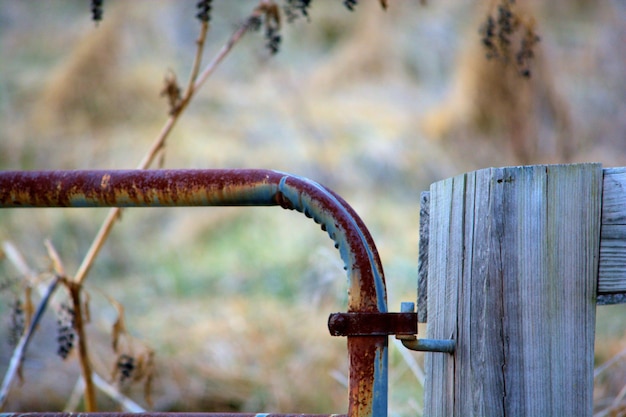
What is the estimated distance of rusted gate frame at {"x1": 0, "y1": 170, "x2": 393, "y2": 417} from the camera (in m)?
0.78

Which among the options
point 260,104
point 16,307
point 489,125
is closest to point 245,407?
point 16,307

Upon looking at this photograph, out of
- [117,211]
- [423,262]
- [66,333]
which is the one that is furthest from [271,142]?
[423,262]

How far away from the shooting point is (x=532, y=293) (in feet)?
2.87

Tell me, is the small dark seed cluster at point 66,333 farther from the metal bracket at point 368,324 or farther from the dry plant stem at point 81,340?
the metal bracket at point 368,324

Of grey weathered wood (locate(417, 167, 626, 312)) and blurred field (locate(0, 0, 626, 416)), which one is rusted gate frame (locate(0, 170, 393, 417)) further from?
blurred field (locate(0, 0, 626, 416))

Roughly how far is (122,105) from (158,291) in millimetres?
2630

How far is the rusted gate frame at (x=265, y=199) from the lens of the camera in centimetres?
78

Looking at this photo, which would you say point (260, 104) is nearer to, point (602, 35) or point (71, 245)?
point (71, 245)

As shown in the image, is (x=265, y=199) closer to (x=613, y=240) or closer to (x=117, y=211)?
(x=613, y=240)

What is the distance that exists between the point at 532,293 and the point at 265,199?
0.36 metres

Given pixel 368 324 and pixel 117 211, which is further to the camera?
pixel 117 211

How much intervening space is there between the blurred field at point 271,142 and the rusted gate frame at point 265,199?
7.47 ft

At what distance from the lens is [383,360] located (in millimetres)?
780

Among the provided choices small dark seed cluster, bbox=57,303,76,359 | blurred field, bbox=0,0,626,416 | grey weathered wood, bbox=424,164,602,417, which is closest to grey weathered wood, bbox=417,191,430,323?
grey weathered wood, bbox=424,164,602,417
